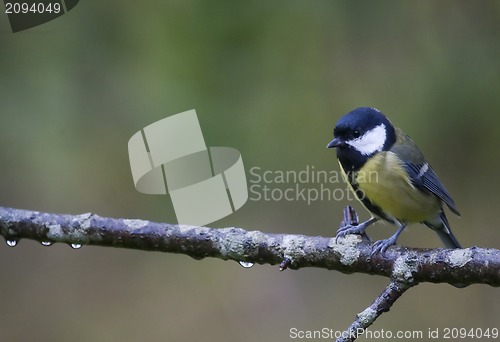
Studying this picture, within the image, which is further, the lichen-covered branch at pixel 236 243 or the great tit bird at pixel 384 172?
the great tit bird at pixel 384 172

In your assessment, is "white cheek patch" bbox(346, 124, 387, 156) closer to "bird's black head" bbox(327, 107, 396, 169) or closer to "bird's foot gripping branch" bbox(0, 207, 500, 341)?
"bird's black head" bbox(327, 107, 396, 169)

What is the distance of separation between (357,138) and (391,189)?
287 millimetres

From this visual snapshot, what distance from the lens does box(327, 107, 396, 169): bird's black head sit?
2967 mm

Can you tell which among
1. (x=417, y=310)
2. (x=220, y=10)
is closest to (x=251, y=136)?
(x=220, y=10)

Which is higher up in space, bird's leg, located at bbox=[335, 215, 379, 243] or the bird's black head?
the bird's black head

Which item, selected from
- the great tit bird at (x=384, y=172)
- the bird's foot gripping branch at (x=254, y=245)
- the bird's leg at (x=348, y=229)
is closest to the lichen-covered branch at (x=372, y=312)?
the bird's foot gripping branch at (x=254, y=245)

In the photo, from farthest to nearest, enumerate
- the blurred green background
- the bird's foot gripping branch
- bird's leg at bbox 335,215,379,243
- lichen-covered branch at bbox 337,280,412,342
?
the blurred green background → bird's leg at bbox 335,215,379,243 → the bird's foot gripping branch → lichen-covered branch at bbox 337,280,412,342

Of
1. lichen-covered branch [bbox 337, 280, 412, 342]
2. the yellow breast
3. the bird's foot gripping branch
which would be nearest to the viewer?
lichen-covered branch [bbox 337, 280, 412, 342]

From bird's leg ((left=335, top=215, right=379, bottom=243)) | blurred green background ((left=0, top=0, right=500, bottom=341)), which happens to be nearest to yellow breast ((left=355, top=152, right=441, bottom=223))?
bird's leg ((left=335, top=215, right=379, bottom=243))

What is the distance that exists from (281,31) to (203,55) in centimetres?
56

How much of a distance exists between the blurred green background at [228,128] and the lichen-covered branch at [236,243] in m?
1.85

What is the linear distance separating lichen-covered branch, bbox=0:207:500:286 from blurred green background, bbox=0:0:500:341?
1.85 meters

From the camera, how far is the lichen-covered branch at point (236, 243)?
2.08 metres

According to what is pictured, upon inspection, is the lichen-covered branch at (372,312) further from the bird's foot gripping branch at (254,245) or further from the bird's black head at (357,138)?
the bird's black head at (357,138)
